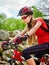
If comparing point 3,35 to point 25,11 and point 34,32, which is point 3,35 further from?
point 34,32

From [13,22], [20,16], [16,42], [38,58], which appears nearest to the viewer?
[16,42]

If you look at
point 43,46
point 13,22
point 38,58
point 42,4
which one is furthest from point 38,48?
point 42,4

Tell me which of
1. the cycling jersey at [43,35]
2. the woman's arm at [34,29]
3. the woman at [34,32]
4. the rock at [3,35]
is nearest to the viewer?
the woman's arm at [34,29]

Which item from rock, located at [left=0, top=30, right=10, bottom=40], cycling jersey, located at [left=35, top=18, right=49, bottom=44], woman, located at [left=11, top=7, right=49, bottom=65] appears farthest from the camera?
rock, located at [left=0, top=30, right=10, bottom=40]

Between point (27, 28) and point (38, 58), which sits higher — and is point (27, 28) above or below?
above

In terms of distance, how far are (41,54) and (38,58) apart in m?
0.32

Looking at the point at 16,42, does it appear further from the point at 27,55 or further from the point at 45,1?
the point at 45,1

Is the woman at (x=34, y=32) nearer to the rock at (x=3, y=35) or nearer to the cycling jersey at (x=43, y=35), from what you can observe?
the cycling jersey at (x=43, y=35)

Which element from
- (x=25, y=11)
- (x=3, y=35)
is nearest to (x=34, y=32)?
(x=25, y=11)

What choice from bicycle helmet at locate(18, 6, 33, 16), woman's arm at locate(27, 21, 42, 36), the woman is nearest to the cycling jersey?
the woman

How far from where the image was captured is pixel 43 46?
18.8 feet

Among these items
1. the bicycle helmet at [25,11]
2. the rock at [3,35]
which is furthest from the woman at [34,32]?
the rock at [3,35]

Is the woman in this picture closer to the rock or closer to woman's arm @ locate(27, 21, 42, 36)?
woman's arm @ locate(27, 21, 42, 36)

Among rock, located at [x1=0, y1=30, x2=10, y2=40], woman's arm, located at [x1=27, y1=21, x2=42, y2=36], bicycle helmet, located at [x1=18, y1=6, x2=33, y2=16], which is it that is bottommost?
rock, located at [x1=0, y1=30, x2=10, y2=40]
